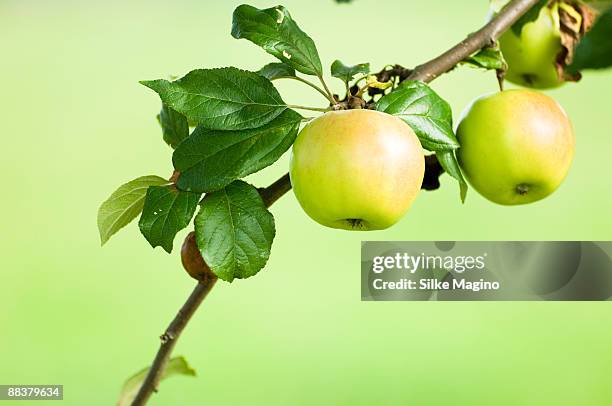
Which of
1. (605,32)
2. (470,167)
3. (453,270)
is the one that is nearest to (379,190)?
(470,167)

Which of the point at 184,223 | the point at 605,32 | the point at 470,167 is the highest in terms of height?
the point at 470,167

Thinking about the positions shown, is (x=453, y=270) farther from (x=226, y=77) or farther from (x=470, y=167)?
(x=226, y=77)

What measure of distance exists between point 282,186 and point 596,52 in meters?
0.48

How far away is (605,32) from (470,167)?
52 cm

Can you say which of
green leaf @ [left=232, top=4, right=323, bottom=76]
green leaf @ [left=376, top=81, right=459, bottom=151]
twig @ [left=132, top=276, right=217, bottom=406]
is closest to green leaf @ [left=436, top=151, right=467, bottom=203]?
→ green leaf @ [left=376, top=81, right=459, bottom=151]

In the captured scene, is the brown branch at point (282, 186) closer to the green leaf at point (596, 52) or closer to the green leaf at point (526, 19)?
the green leaf at point (526, 19)

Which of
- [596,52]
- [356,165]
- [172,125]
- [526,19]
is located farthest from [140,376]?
[596,52]

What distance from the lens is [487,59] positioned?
766 millimetres

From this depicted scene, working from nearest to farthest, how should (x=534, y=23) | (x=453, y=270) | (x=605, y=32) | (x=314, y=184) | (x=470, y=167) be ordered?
(x=605, y=32), (x=314, y=184), (x=470, y=167), (x=534, y=23), (x=453, y=270)

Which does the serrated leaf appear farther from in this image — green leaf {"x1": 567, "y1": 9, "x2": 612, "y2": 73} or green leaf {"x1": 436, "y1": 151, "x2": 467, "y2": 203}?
green leaf {"x1": 567, "y1": 9, "x2": 612, "y2": 73}

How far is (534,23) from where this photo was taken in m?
0.97

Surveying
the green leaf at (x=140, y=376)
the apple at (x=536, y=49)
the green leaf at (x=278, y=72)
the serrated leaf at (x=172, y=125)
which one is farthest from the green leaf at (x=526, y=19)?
the green leaf at (x=140, y=376)

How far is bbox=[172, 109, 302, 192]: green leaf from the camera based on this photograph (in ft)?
2.10

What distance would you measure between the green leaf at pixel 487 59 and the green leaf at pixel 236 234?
0.87 ft
